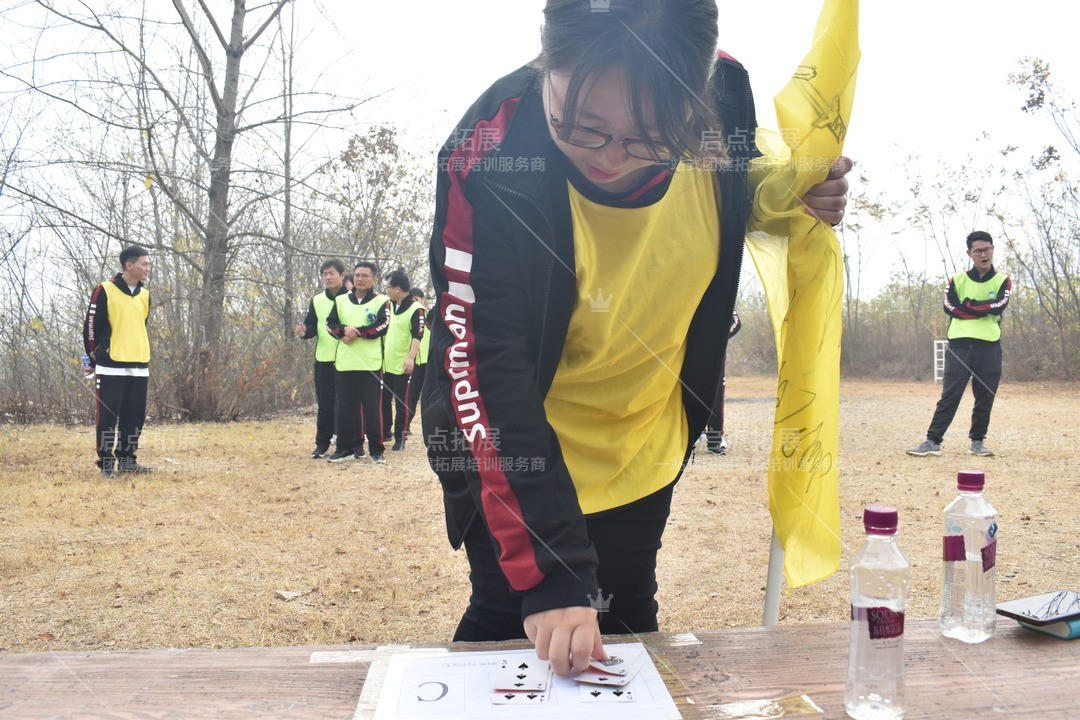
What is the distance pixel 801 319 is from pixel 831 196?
24cm

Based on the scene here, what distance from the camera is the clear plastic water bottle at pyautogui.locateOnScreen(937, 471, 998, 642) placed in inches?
55.5

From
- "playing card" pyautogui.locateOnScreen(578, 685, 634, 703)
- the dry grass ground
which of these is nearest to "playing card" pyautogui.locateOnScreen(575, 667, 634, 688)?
"playing card" pyautogui.locateOnScreen(578, 685, 634, 703)

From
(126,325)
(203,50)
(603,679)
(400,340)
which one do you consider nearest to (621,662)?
(603,679)

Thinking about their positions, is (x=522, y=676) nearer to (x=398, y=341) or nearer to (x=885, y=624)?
(x=885, y=624)

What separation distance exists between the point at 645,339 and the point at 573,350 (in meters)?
0.13

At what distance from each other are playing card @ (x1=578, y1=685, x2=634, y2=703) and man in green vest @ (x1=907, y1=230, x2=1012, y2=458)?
21.5 feet

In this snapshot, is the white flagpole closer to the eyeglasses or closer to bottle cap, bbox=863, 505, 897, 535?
bottle cap, bbox=863, 505, 897, 535

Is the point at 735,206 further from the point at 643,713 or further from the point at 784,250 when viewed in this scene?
the point at 643,713

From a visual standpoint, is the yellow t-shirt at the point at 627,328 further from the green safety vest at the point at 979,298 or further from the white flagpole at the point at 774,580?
the green safety vest at the point at 979,298

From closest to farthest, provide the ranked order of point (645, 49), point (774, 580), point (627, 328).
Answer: point (645, 49)
point (627, 328)
point (774, 580)

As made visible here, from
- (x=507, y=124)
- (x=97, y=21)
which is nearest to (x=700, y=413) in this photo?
(x=507, y=124)

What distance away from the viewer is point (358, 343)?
24.3 feet

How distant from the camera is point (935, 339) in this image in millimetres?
18797

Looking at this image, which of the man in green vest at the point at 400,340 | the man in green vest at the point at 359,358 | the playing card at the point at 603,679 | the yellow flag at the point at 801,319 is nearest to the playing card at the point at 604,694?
the playing card at the point at 603,679
